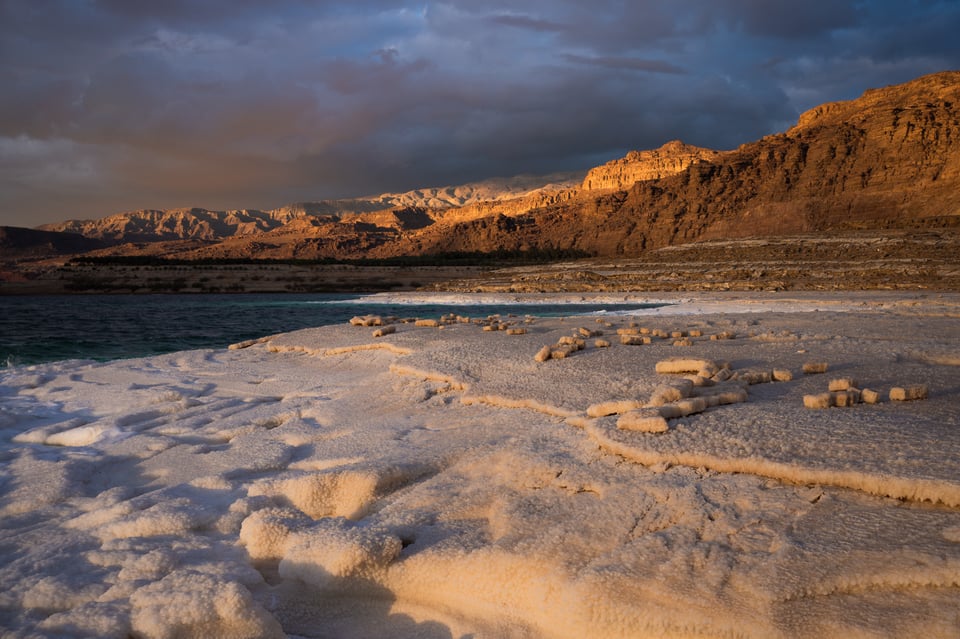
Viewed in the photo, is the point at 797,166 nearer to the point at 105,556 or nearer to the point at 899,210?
the point at 899,210

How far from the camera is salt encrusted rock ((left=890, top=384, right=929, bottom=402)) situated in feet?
15.7

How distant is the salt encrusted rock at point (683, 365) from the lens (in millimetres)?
6266

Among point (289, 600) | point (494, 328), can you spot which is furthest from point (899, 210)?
point (289, 600)

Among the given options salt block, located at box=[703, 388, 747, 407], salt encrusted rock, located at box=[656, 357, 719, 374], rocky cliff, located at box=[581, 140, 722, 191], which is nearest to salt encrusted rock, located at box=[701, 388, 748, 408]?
salt block, located at box=[703, 388, 747, 407]

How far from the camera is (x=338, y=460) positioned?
504 centimetres

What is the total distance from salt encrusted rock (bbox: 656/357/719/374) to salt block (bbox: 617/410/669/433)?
1973 mm

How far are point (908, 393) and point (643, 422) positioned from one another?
2277mm

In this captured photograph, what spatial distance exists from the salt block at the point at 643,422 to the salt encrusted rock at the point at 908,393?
194 centimetres

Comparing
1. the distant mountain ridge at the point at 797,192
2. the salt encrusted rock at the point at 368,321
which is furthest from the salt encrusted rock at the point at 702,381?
the distant mountain ridge at the point at 797,192

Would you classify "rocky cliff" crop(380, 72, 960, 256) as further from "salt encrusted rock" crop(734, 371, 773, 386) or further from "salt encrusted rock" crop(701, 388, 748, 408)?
"salt encrusted rock" crop(701, 388, 748, 408)

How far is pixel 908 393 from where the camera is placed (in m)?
4.83

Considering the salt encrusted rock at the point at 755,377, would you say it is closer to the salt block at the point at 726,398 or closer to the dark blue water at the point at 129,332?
the salt block at the point at 726,398

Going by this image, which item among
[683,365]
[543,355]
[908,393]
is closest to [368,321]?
[543,355]

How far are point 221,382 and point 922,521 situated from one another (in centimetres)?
822
